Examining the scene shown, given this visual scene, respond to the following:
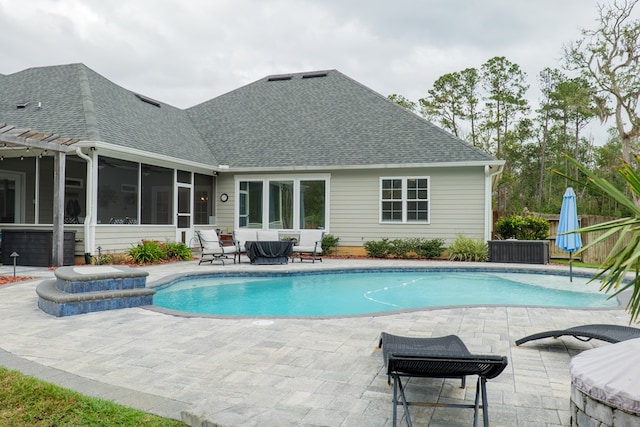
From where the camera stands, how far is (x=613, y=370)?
87.9 inches

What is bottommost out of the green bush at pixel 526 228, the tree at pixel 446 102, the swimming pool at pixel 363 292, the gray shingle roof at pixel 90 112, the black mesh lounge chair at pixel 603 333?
the swimming pool at pixel 363 292

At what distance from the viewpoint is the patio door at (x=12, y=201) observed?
1178 cm

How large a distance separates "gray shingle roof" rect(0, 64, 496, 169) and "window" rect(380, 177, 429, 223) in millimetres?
751

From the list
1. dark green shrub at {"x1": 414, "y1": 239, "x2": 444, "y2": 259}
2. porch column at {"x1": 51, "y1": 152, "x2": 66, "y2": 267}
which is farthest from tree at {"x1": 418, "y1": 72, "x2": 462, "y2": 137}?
porch column at {"x1": 51, "y1": 152, "x2": 66, "y2": 267}

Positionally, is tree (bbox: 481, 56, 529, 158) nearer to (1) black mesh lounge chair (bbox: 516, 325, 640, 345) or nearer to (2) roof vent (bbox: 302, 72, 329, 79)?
(2) roof vent (bbox: 302, 72, 329, 79)

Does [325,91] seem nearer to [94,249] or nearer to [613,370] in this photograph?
[94,249]

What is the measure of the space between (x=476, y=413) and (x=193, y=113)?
17874mm

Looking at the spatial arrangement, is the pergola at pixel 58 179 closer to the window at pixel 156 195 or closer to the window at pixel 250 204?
the window at pixel 156 195

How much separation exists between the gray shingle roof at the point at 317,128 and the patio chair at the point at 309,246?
8.35 feet

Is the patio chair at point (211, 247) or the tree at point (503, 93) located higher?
the tree at point (503, 93)

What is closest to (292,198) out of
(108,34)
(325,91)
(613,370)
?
(325,91)

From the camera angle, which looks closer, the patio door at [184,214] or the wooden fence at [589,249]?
the wooden fence at [589,249]

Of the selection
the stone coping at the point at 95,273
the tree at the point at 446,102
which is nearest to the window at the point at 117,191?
the stone coping at the point at 95,273

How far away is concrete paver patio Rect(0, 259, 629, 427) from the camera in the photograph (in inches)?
114
